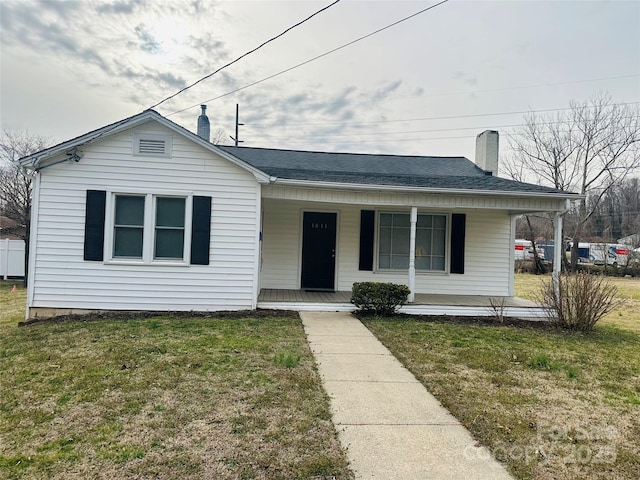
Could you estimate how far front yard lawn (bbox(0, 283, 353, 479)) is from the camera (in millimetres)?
2576

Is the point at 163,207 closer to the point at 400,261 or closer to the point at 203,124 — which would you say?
the point at 203,124

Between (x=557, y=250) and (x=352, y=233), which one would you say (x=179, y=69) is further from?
(x=557, y=250)

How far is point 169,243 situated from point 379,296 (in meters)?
4.49

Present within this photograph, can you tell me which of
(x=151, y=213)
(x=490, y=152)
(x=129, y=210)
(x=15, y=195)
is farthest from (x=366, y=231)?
(x=15, y=195)

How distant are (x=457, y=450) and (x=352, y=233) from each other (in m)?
7.71

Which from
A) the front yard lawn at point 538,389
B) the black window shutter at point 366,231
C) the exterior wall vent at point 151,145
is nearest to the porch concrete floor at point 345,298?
the black window shutter at point 366,231

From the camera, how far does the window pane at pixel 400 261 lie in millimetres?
10500

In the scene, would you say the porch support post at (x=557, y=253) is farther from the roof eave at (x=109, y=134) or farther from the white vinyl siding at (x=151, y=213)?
the roof eave at (x=109, y=134)

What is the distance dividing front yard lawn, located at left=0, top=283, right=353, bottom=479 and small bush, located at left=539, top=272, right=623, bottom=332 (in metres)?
5.55

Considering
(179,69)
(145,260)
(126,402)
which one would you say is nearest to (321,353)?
(126,402)

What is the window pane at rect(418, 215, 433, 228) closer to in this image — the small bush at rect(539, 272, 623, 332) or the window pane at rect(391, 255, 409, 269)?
the window pane at rect(391, 255, 409, 269)

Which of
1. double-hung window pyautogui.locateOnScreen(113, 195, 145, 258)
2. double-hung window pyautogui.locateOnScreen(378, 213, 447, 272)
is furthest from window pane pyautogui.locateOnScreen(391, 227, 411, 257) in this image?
double-hung window pyautogui.locateOnScreen(113, 195, 145, 258)

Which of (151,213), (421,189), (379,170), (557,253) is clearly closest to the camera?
(151,213)

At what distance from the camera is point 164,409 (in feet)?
11.3
